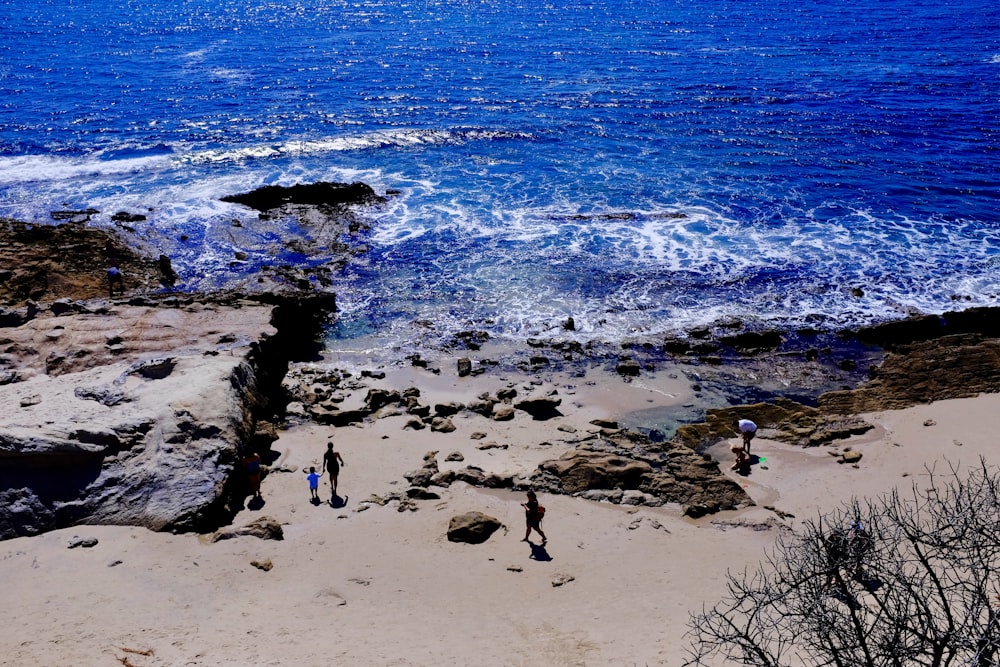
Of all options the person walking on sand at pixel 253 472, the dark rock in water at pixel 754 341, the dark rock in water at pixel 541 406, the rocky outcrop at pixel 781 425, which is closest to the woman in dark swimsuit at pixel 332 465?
the person walking on sand at pixel 253 472

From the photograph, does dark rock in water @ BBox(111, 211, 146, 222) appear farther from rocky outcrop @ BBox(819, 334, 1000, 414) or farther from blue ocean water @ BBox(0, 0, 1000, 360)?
rocky outcrop @ BBox(819, 334, 1000, 414)

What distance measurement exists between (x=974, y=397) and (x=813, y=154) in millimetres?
23322

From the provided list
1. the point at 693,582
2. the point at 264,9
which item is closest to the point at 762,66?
the point at 693,582

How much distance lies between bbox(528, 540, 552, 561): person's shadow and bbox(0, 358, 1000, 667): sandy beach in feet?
0.11

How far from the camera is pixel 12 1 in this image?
95312 mm

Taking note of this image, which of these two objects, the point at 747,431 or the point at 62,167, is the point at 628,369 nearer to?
the point at 747,431

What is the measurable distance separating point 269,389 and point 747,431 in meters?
12.6

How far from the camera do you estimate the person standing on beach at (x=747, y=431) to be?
18.7m

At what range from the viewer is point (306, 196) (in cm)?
3584

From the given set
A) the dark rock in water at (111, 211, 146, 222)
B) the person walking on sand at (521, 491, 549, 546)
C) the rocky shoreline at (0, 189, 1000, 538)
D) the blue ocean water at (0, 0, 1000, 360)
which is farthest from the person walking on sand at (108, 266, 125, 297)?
the person walking on sand at (521, 491, 549, 546)

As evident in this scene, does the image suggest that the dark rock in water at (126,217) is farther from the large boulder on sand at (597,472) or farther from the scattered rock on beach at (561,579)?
the scattered rock on beach at (561,579)

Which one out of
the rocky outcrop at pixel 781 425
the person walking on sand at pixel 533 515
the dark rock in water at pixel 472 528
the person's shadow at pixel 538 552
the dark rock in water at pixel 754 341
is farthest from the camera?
the dark rock in water at pixel 754 341

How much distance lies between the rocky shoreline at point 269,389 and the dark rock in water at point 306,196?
7067mm

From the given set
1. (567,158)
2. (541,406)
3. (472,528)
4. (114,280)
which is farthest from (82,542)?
(567,158)
